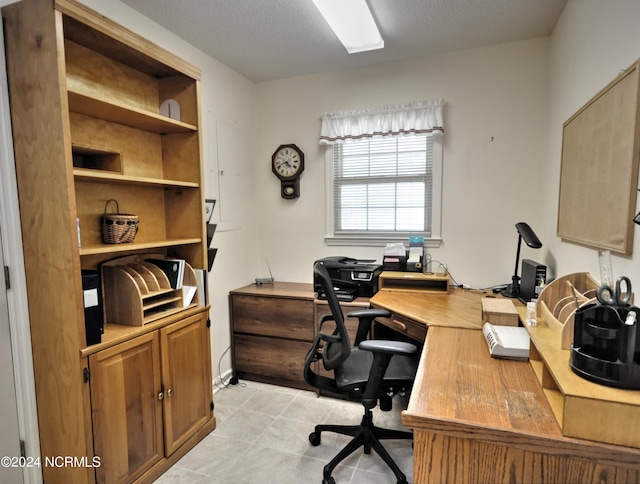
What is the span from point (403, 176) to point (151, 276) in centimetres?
214

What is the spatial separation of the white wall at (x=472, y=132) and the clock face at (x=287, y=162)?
0.31 ft

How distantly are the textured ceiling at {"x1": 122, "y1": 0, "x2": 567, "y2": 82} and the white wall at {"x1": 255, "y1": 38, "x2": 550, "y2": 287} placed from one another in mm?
152

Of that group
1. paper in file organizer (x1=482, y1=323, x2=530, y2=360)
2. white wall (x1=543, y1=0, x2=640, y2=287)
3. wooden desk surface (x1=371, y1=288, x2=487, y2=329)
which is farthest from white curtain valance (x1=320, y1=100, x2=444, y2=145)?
paper in file organizer (x1=482, y1=323, x2=530, y2=360)

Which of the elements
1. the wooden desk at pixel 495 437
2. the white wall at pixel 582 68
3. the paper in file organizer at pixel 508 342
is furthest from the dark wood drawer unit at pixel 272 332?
the white wall at pixel 582 68

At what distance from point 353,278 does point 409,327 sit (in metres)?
0.72

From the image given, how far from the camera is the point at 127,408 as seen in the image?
5.70ft

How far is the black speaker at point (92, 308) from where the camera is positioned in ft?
5.08

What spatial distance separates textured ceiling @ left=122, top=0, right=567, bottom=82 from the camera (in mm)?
2145

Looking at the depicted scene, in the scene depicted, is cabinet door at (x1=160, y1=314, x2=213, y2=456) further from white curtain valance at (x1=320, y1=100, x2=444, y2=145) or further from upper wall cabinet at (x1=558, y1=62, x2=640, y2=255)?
upper wall cabinet at (x1=558, y1=62, x2=640, y2=255)

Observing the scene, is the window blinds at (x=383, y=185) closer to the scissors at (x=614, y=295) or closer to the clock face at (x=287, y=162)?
the clock face at (x=287, y=162)

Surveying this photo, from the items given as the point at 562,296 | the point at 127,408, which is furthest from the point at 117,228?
the point at 562,296

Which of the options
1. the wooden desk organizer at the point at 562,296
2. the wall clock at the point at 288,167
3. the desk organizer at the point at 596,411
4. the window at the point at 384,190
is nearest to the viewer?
the desk organizer at the point at 596,411

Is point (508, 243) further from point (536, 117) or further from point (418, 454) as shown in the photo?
point (418, 454)

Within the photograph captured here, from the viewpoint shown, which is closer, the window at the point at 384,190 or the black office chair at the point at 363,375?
the black office chair at the point at 363,375
